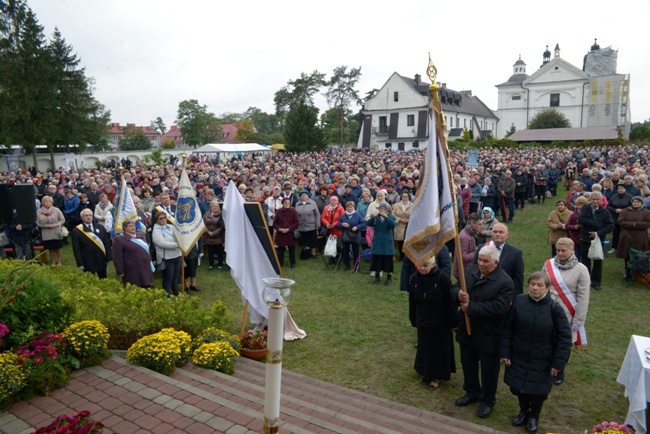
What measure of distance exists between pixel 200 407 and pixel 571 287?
14.8 ft

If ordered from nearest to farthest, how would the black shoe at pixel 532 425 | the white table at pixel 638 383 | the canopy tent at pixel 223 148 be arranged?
1. the white table at pixel 638 383
2. the black shoe at pixel 532 425
3. the canopy tent at pixel 223 148

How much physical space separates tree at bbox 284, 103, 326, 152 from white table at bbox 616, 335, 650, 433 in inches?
1879

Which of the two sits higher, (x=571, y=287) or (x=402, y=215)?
(x=402, y=215)

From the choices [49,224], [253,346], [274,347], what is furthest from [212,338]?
[49,224]

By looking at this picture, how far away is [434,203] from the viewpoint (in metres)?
5.05

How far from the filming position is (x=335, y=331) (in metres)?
7.49

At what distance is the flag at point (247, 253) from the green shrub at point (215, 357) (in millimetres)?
1517

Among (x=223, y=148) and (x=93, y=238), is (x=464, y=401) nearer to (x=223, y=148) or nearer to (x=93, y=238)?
(x=93, y=238)

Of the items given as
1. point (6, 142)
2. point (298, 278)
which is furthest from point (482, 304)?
point (6, 142)

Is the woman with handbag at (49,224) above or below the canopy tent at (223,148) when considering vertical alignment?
below

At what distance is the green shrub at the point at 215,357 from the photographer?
17.5 feet

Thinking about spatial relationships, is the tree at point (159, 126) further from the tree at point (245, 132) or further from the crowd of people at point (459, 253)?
the crowd of people at point (459, 253)

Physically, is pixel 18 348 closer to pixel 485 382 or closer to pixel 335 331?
pixel 335 331

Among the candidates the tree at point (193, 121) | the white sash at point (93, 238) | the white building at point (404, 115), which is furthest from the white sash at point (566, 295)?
the tree at point (193, 121)
